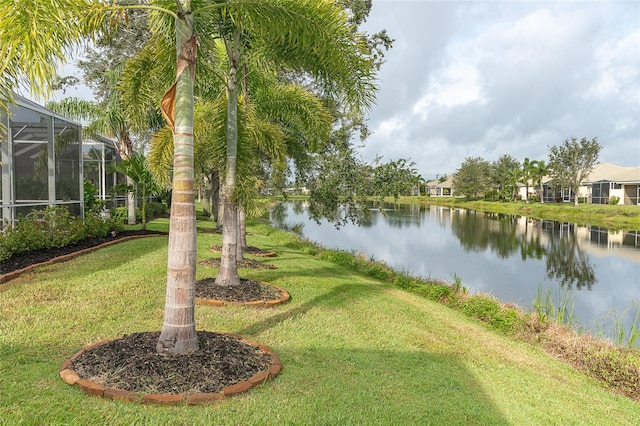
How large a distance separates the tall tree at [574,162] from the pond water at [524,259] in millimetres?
16851

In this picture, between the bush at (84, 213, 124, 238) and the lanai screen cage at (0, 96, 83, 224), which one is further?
the bush at (84, 213, 124, 238)

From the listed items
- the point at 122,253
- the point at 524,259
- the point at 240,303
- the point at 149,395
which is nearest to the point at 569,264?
the point at 524,259

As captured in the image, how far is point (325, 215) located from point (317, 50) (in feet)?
28.0

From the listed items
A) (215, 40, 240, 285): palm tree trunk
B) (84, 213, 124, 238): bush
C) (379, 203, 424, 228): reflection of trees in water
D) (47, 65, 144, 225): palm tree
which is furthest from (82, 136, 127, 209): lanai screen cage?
(379, 203, 424, 228): reflection of trees in water

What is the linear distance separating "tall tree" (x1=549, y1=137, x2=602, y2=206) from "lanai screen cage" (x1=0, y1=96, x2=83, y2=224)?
149ft

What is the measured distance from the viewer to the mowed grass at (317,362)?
3246mm

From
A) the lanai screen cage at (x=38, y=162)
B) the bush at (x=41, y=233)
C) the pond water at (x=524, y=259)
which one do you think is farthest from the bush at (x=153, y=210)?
the bush at (x=41, y=233)

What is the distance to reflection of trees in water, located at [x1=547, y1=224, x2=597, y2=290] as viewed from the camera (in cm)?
1482

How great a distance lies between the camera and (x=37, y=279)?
21.4ft

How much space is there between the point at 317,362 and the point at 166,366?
4.67ft

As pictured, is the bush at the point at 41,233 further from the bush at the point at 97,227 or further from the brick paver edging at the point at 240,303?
the brick paver edging at the point at 240,303

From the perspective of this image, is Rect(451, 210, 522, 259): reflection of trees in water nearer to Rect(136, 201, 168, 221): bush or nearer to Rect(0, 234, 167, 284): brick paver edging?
Rect(136, 201, 168, 221): bush

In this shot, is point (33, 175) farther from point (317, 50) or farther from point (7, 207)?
point (317, 50)

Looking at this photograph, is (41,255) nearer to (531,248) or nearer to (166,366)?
(166,366)
